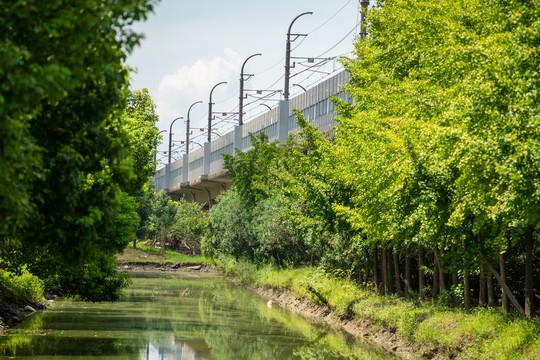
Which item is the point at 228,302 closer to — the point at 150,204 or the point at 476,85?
the point at 476,85

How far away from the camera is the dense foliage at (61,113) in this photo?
24.0ft

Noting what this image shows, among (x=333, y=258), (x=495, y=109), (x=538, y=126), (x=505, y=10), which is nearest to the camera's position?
(x=538, y=126)

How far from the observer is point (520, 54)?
1327 cm

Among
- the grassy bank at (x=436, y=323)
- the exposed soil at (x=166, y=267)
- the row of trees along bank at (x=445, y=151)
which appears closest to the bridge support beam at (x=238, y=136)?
the exposed soil at (x=166, y=267)

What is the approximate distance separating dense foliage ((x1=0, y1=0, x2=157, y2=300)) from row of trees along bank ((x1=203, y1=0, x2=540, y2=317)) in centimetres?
703

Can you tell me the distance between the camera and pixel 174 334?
26.6m

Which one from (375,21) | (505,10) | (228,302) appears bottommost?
(228,302)

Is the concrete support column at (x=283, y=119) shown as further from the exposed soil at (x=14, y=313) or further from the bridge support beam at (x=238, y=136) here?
the exposed soil at (x=14, y=313)

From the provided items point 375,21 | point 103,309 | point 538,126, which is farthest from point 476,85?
point 103,309

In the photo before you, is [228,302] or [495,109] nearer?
[495,109]

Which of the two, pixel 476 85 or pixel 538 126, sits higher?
pixel 476 85

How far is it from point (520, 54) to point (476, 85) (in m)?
1.15

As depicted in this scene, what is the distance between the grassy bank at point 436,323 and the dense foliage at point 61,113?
386 inches

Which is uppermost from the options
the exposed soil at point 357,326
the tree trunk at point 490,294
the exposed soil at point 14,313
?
the tree trunk at point 490,294
